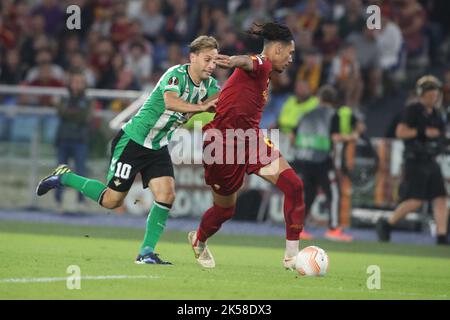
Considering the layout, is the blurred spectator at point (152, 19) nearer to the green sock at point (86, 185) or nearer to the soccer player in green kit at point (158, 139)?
the green sock at point (86, 185)

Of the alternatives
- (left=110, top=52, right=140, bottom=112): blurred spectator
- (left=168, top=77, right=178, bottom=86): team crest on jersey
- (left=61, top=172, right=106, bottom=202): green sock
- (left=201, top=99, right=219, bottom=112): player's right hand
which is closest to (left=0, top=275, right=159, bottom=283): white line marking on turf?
(left=201, top=99, right=219, bottom=112): player's right hand

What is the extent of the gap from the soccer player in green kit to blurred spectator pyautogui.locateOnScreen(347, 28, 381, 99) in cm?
976

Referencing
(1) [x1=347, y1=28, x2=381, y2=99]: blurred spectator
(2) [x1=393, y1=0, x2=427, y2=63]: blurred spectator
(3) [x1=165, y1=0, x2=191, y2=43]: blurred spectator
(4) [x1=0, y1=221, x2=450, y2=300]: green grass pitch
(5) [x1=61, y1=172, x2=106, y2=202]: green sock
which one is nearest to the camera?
(4) [x1=0, y1=221, x2=450, y2=300]: green grass pitch

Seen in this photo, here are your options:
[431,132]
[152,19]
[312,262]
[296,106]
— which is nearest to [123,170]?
[312,262]

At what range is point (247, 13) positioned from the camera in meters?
22.8

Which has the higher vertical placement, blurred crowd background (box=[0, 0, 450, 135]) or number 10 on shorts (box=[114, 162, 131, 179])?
blurred crowd background (box=[0, 0, 450, 135])

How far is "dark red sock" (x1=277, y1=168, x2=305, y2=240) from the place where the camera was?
1098cm

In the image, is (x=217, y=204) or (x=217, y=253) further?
(x=217, y=253)

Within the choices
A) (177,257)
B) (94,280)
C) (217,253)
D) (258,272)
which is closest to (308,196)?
(217,253)

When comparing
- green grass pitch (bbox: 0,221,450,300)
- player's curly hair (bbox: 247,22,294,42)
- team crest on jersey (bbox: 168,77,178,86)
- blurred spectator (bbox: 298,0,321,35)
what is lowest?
green grass pitch (bbox: 0,221,450,300)

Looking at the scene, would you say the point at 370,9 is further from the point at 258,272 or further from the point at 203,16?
the point at 258,272

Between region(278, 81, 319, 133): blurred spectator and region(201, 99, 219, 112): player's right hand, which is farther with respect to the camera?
region(278, 81, 319, 133): blurred spectator

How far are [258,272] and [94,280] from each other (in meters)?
2.07

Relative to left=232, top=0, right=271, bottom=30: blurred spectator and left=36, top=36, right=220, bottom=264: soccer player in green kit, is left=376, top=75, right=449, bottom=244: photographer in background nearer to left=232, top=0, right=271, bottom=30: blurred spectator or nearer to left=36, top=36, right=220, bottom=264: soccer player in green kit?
left=232, top=0, right=271, bottom=30: blurred spectator
